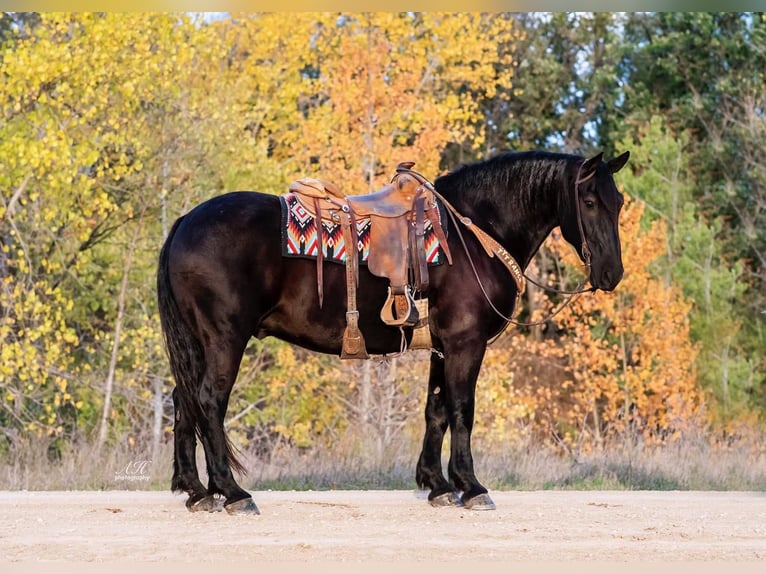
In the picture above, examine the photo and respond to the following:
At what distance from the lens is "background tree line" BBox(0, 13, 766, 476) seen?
19172mm

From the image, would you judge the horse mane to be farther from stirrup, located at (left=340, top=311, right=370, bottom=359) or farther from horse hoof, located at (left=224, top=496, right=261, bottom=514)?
horse hoof, located at (left=224, top=496, right=261, bottom=514)

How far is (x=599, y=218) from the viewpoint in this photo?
820cm

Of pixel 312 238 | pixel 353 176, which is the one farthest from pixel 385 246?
pixel 353 176

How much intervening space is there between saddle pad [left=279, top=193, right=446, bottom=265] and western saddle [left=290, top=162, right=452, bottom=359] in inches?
1.4

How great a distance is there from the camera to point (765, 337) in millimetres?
29109

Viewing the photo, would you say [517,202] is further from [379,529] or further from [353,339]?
[379,529]

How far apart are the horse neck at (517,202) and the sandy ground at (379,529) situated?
1.94m

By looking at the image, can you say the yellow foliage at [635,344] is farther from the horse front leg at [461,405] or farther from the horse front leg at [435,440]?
the horse front leg at [461,405]

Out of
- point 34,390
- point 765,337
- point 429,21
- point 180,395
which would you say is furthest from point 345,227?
point 765,337

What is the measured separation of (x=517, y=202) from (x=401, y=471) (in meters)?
3.43

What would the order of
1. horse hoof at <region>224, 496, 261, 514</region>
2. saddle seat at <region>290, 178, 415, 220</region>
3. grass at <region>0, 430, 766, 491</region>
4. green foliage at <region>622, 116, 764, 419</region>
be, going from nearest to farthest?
horse hoof at <region>224, 496, 261, 514</region>
saddle seat at <region>290, 178, 415, 220</region>
grass at <region>0, 430, 766, 491</region>
green foliage at <region>622, 116, 764, 419</region>

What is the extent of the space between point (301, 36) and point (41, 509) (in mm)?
20968

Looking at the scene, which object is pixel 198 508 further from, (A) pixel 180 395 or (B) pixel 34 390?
(B) pixel 34 390

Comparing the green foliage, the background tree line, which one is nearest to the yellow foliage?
the background tree line
